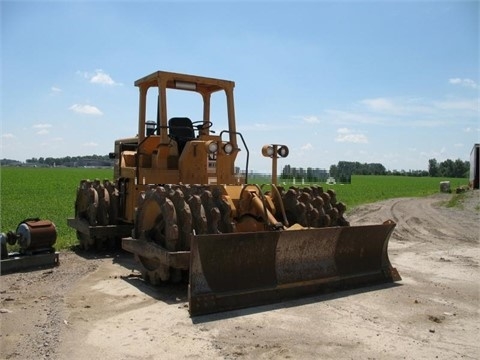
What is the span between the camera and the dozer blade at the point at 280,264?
5.43 meters

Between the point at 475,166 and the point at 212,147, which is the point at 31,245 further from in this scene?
the point at 475,166

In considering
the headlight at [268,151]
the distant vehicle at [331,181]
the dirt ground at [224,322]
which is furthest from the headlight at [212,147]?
the distant vehicle at [331,181]

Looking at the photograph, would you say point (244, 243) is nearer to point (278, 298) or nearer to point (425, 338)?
point (278, 298)

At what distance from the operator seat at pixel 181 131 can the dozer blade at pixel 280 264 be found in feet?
9.93

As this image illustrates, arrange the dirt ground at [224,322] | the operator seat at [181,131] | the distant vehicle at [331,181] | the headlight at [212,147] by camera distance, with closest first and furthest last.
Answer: the dirt ground at [224,322] < the headlight at [212,147] < the operator seat at [181,131] < the distant vehicle at [331,181]

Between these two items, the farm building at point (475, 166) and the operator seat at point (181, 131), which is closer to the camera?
the operator seat at point (181, 131)

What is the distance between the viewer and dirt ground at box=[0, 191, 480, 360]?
4289 mm

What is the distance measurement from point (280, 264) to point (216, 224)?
3.21 ft

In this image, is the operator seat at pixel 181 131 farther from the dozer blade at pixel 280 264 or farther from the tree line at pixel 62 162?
the tree line at pixel 62 162

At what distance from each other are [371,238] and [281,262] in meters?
1.71

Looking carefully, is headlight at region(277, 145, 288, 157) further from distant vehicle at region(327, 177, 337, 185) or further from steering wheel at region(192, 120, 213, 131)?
distant vehicle at region(327, 177, 337, 185)

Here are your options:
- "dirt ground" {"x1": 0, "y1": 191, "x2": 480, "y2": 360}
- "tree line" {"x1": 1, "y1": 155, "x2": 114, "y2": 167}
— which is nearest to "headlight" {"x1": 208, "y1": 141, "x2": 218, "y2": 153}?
"dirt ground" {"x1": 0, "y1": 191, "x2": 480, "y2": 360}

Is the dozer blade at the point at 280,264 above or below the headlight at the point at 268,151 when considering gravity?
below

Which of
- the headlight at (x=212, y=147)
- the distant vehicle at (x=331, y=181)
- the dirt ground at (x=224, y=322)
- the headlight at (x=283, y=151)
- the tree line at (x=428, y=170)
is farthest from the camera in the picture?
the tree line at (x=428, y=170)
